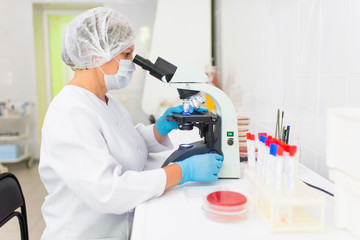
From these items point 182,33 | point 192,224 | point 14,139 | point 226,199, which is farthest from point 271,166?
point 14,139

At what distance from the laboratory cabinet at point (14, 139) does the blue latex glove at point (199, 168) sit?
3.62 meters

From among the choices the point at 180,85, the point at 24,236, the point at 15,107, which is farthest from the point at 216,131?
the point at 15,107

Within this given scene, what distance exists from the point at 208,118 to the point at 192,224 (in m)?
0.45

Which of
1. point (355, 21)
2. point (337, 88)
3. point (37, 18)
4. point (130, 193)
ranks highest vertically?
point (37, 18)

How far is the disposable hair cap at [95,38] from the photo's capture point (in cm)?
127

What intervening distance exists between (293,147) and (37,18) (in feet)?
15.4

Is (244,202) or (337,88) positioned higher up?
(337,88)

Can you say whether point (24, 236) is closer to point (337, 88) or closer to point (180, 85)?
point (180, 85)

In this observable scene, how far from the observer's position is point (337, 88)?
118 centimetres

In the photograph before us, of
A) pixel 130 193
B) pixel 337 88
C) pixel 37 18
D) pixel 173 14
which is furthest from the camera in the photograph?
pixel 37 18

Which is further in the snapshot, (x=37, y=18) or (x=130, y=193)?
(x=37, y=18)

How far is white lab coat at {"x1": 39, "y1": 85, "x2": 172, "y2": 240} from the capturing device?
98 cm

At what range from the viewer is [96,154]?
100 centimetres

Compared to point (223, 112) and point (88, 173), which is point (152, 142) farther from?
point (88, 173)
